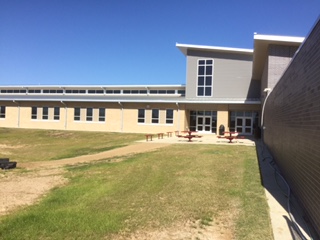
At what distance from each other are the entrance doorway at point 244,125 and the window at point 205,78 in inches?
178

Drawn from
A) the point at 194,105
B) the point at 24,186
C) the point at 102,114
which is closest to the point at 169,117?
the point at 194,105

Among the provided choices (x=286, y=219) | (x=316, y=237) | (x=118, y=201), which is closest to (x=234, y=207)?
(x=286, y=219)

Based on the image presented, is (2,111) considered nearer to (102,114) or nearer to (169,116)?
(102,114)

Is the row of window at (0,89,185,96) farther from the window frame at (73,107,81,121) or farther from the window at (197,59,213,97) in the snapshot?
the window frame at (73,107,81,121)

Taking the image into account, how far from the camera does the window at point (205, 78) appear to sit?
34000 mm

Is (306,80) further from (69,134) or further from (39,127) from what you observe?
(39,127)

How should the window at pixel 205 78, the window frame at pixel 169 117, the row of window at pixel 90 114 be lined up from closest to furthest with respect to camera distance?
the window frame at pixel 169 117 → the window at pixel 205 78 → the row of window at pixel 90 114

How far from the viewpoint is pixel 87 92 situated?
43.8 m

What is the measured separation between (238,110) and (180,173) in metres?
24.1

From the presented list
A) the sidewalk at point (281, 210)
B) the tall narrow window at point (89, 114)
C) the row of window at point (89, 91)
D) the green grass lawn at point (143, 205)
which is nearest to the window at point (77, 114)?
the tall narrow window at point (89, 114)

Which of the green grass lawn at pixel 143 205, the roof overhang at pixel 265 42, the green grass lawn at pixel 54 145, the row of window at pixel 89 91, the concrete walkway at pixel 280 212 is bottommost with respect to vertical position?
the green grass lawn at pixel 54 145

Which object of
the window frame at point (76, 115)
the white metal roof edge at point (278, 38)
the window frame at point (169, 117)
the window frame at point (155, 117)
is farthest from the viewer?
the window frame at point (76, 115)

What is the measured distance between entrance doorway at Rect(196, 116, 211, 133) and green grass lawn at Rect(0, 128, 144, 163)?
7.95 meters

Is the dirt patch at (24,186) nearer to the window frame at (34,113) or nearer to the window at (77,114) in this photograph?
the window at (77,114)
